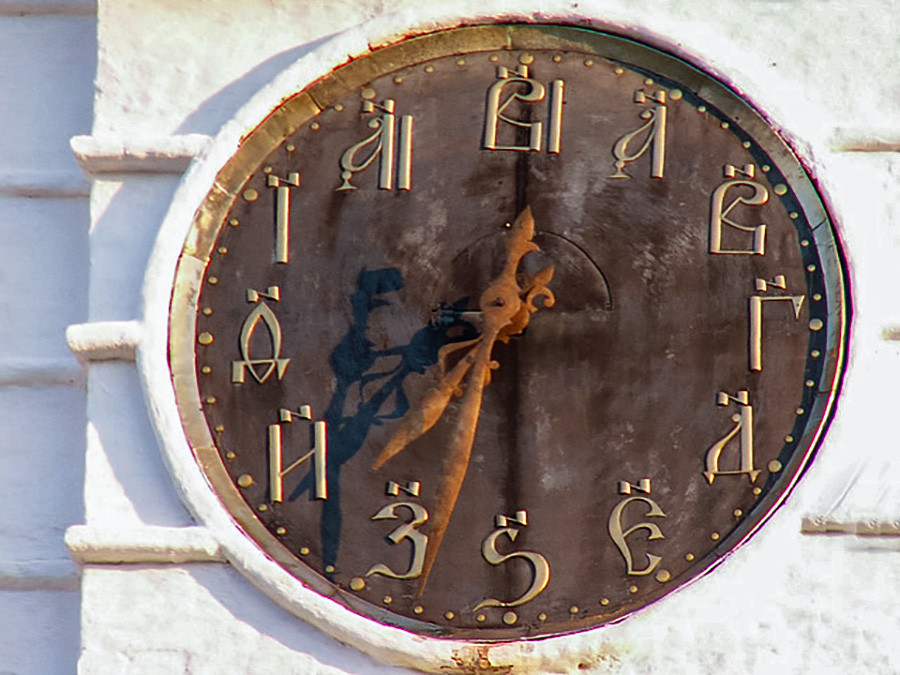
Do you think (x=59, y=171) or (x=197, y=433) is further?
(x=59, y=171)

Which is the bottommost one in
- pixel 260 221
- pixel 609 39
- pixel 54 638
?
pixel 54 638

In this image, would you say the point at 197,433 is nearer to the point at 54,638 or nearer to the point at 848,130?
the point at 54,638

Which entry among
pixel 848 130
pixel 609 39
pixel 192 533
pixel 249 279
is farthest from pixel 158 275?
pixel 848 130

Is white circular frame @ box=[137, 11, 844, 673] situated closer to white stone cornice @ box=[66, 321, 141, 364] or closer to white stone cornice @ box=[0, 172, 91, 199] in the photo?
white stone cornice @ box=[66, 321, 141, 364]

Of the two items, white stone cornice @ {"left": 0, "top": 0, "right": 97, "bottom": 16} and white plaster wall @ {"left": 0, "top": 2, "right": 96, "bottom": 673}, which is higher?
white stone cornice @ {"left": 0, "top": 0, "right": 97, "bottom": 16}

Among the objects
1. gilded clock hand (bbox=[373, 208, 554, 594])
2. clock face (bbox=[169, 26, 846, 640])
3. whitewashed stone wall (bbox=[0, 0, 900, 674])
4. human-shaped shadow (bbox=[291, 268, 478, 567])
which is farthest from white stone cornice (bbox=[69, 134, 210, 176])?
gilded clock hand (bbox=[373, 208, 554, 594])

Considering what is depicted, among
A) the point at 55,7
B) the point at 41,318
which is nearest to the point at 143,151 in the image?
the point at 41,318
